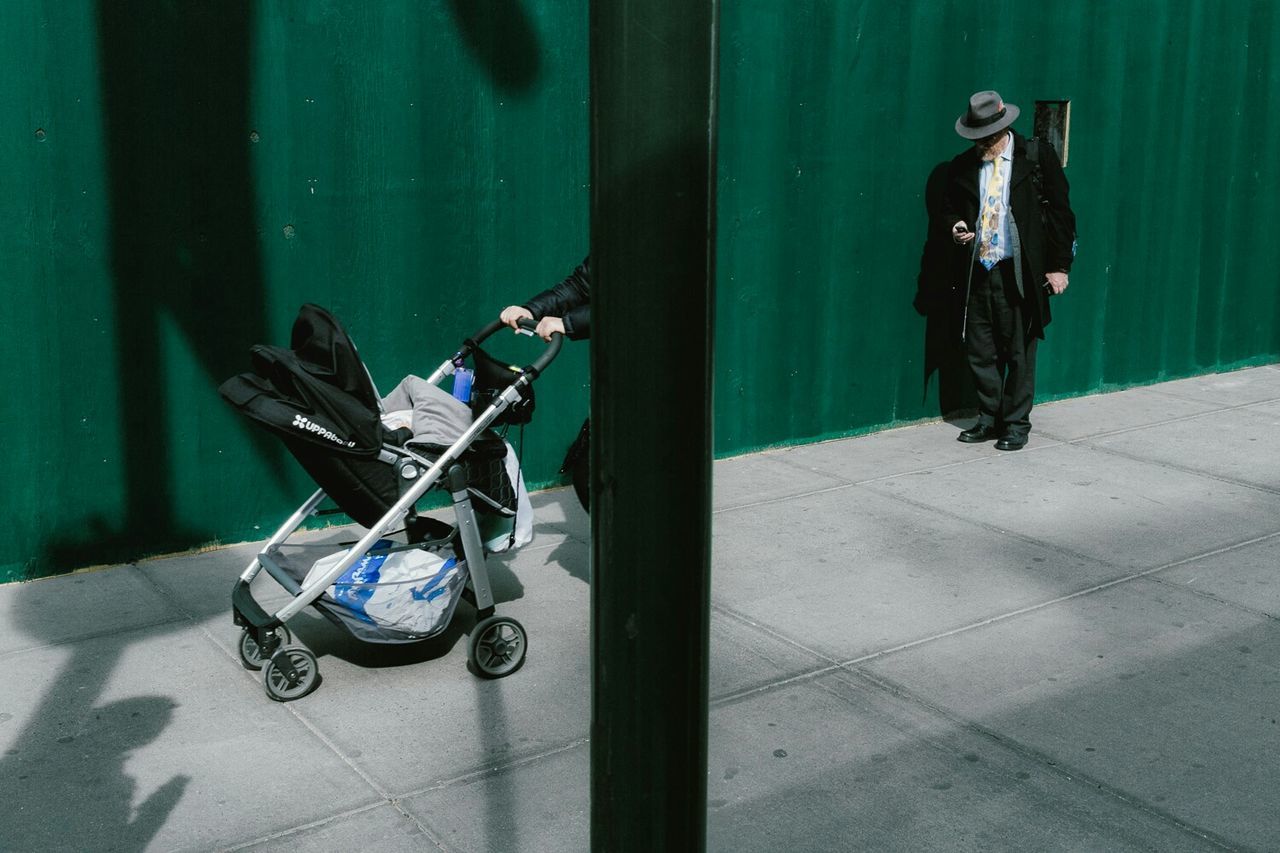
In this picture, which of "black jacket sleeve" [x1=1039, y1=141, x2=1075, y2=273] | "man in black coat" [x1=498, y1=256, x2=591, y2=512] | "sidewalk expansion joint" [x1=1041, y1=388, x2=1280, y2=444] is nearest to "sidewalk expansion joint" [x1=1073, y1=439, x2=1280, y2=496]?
"sidewalk expansion joint" [x1=1041, y1=388, x2=1280, y2=444]

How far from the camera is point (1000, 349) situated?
8422mm

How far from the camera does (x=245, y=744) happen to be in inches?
176

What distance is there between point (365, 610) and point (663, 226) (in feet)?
9.99

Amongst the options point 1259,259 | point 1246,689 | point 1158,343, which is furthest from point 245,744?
point 1259,259

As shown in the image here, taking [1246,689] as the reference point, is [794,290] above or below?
above

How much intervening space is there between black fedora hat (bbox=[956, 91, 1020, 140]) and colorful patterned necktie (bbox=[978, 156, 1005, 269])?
219 millimetres

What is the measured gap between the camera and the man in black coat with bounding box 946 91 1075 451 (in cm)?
811

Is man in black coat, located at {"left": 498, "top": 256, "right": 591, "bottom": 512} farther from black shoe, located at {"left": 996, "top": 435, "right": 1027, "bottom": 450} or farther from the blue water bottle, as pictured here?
black shoe, located at {"left": 996, "top": 435, "right": 1027, "bottom": 450}

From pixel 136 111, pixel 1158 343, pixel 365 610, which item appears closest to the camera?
pixel 365 610

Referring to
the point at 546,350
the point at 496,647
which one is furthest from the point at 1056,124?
the point at 496,647

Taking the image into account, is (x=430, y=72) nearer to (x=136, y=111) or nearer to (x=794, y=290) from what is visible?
(x=136, y=111)

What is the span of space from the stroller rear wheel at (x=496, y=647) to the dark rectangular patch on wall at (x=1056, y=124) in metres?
5.90

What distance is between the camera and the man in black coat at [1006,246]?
8.11 metres

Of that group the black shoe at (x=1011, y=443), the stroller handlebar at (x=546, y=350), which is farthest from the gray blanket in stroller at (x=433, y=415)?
the black shoe at (x=1011, y=443)
